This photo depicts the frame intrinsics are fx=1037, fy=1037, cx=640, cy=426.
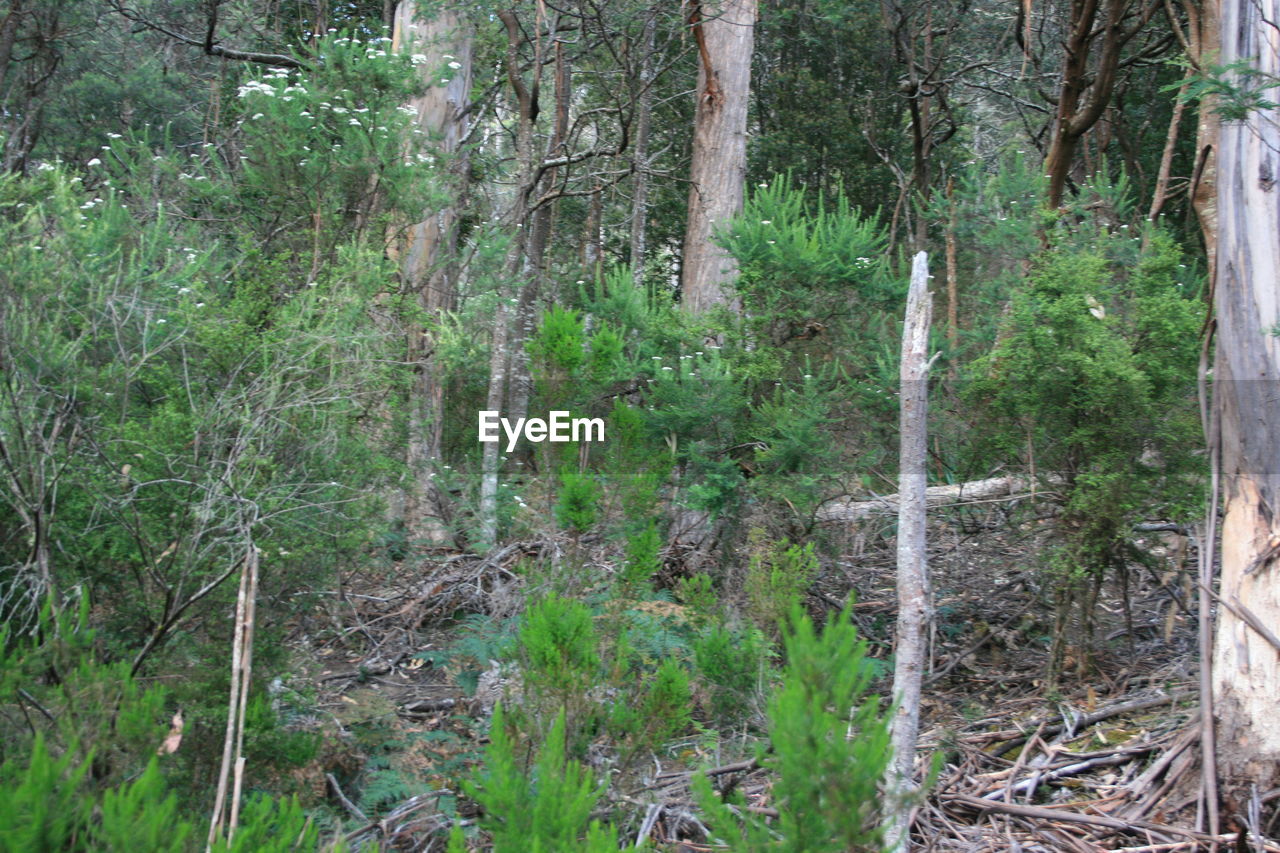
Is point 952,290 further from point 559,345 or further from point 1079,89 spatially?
point 559,345

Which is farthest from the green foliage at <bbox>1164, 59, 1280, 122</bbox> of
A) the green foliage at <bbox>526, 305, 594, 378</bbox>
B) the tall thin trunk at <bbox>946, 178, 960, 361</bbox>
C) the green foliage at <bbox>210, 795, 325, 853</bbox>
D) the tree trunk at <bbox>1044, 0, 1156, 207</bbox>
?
the green foliage at <bbox>210, 795, 325, 853</bbox>

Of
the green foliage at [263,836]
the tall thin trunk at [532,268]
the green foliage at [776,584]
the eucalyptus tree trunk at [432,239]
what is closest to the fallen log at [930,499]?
the green foliage at [776,584]

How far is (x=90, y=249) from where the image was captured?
5.93 m

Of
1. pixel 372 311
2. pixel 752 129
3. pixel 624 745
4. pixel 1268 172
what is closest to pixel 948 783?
pixel 624 745

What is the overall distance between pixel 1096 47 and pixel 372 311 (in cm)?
1268

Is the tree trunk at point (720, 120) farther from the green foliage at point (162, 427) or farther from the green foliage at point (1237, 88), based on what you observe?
the green foliage at point (1237, 88)

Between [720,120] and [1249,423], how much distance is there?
22.6 ft

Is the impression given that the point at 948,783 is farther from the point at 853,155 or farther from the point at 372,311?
the point at 853,155

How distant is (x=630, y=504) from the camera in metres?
6.48

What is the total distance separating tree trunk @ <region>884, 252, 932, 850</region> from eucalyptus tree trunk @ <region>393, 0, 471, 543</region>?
406 centimetres

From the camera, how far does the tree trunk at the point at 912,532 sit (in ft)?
15.2

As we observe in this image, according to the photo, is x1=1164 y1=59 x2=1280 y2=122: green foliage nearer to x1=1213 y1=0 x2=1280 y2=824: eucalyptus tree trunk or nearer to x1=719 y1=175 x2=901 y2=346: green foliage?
x1=1213 y1=0 x2=1280 y2=824: eucalyptus tree trunk

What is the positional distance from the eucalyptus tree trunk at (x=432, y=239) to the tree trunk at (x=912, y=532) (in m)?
4.06

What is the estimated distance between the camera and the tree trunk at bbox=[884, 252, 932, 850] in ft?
15.2
